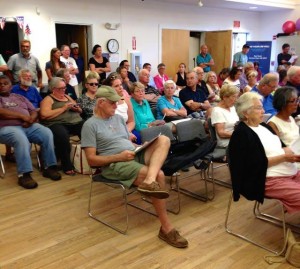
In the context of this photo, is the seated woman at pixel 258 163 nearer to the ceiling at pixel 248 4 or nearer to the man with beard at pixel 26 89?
the man with beard at pixel 26 89

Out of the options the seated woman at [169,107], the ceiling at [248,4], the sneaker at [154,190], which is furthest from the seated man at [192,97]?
the ceiling at [248,4]

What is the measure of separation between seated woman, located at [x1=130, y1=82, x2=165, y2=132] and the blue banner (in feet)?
25.7

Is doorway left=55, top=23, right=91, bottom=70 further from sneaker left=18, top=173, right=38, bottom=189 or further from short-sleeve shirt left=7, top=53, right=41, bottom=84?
sneaker left=18, top=173, right=38, bottom=189

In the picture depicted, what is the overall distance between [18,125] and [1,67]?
5.96 ft

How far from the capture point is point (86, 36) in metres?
7.41

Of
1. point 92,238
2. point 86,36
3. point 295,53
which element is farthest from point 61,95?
point 295,53

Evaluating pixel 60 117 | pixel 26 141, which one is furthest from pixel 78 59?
pixel 26 141

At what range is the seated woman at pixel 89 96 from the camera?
13.3 ft

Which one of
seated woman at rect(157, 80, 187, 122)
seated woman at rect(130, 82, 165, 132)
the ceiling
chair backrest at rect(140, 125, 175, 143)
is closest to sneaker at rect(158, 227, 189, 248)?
chair backrest at rect(140, 125, 175, 143)

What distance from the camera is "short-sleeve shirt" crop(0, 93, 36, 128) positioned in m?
3.75

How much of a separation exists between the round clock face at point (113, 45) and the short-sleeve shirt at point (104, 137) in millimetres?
5053

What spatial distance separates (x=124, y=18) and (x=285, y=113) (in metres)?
5.74

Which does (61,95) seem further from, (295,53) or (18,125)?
(295,53)

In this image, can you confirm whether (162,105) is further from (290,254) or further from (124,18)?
(124,18)
